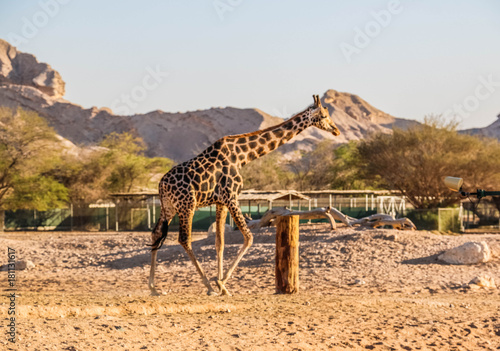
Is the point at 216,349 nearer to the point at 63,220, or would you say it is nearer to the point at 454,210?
the point at 454,210

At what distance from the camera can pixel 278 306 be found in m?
9.95

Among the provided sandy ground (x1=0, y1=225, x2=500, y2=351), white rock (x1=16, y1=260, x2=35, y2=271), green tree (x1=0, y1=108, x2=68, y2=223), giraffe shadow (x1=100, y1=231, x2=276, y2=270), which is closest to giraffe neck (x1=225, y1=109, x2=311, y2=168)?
sandy ground (x1=0, y1=225, x2=500, y2=351)

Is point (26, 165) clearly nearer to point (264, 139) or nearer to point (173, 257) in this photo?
point (173, 257)

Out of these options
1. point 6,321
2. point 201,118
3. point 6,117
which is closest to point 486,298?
point 6,321

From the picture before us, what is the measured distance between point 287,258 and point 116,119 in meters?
130

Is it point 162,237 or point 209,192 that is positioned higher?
point 209,192

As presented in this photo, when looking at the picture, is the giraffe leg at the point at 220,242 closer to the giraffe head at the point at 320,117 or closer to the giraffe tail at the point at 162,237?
the giraffe tail at the point at 162,237

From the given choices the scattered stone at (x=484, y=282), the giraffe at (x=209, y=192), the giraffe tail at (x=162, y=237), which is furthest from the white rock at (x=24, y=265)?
the scattered stone at (x=484, y=282)

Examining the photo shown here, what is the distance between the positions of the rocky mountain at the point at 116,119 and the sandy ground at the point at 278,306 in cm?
10524

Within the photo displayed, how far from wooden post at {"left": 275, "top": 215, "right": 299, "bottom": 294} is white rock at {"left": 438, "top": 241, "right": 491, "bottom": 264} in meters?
6.45

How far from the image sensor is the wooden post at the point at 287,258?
11758 mm

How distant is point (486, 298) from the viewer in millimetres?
12336

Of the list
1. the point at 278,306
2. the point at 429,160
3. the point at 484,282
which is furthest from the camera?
the point at 429,160

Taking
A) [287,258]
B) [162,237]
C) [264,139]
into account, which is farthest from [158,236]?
[264,139]
